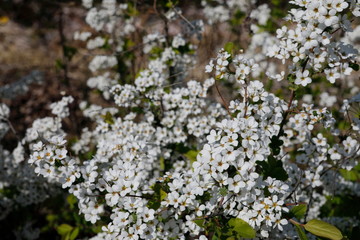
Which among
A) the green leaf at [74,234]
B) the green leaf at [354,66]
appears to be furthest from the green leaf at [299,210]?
the green leaf at [74,234]

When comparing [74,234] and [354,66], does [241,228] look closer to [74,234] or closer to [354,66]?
[354,66]

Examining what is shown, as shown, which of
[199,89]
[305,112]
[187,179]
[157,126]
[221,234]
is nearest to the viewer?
[221,234]

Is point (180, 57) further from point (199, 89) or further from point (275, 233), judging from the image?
point (275, 233)

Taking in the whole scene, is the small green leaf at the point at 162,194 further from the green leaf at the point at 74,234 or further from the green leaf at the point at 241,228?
the green leaf at the point at 74,234

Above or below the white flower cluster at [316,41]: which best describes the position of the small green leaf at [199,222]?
below

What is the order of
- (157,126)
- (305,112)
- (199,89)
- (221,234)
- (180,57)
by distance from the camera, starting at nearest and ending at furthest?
(221,234), (305,112), (199,89), (157,126), (180,57)

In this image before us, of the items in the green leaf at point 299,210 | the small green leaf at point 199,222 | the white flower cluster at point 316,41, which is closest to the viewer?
the white flower cluster at point 316,41

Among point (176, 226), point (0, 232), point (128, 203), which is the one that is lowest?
point (0, 232)

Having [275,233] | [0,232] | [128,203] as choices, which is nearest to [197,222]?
[128,203]
